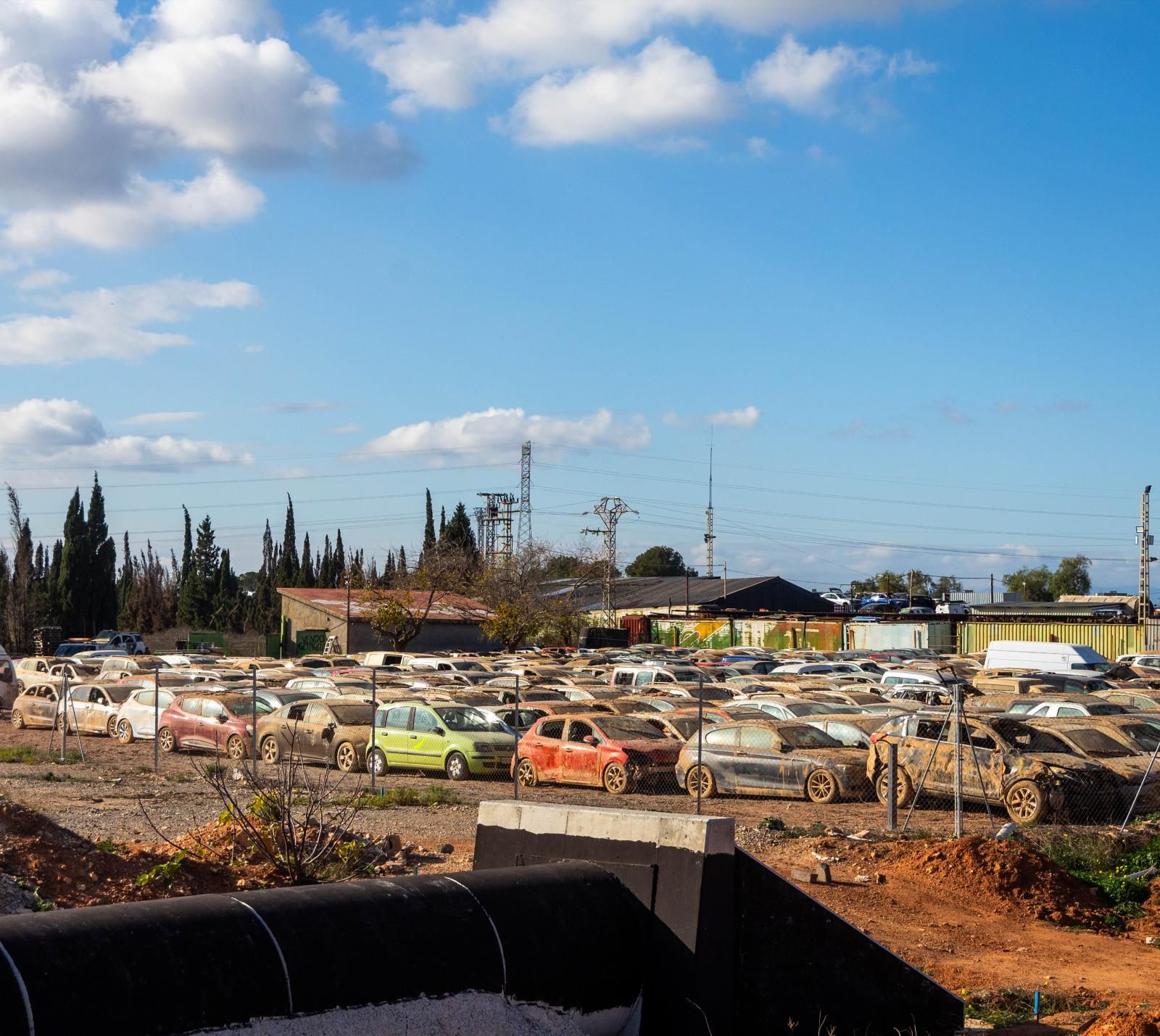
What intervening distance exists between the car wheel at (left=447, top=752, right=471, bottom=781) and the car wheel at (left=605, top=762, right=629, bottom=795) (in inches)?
98.2

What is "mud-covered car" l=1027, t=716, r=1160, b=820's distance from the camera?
1803 cm

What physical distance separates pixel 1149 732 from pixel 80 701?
21.6m

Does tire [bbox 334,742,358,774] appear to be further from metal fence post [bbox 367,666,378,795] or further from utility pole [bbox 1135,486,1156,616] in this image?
utility pole [bbox 1135,486,1156,616]

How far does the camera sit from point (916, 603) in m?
96.0

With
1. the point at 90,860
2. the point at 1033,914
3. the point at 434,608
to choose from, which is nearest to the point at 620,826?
the point at 90,860

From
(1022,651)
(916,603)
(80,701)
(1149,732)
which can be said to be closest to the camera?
(1149,732)

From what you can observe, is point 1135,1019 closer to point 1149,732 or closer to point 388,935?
point 388,935

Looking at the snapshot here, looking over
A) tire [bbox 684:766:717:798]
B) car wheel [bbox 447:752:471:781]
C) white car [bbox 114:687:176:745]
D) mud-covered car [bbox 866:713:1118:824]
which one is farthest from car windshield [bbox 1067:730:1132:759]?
white car [bbox 114:687:176:745]

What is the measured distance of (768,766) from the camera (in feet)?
64.6

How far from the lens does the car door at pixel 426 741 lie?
71.1ft

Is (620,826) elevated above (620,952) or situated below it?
above

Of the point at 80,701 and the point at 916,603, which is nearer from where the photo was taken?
the point at 80,701

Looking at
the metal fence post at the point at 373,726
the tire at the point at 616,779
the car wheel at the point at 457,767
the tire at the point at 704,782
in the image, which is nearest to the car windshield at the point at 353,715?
the metal fence post at the point at 373,726

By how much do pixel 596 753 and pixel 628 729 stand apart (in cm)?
102
